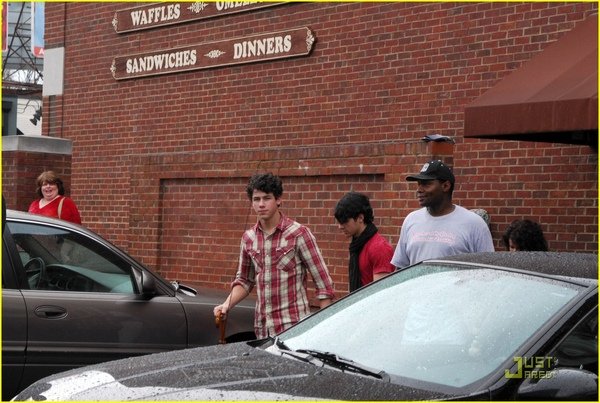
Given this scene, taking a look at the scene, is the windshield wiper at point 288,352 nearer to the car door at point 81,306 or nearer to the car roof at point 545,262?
the car roof at point 545,262

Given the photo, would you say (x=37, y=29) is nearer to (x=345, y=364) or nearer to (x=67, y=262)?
(x=67, y=262)

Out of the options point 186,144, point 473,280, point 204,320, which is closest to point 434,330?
Result: point 473,280

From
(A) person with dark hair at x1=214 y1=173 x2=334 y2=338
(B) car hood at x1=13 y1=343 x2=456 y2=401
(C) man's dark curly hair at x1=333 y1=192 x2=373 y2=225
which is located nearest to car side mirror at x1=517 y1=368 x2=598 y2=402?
(B) car hood at x1=13 y1=343 x2=456 y2=401

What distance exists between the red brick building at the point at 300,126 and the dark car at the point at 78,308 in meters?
2.76

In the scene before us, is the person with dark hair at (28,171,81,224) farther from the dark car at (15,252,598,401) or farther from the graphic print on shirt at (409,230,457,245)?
the dark car at (15,252,598,401)

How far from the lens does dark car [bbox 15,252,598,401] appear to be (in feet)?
12.4

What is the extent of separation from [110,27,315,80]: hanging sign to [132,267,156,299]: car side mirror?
4127 millimetres

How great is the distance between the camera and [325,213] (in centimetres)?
1037

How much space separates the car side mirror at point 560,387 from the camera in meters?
3.71

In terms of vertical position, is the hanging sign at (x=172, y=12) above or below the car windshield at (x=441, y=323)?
above

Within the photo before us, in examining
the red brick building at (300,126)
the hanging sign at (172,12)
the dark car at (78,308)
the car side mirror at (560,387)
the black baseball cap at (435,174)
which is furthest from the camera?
the hanging sign at (172,12)

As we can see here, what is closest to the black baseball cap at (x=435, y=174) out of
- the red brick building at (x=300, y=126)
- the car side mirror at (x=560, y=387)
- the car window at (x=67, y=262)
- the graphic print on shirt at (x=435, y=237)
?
the graphic print on shirt at (x=435, y=237)

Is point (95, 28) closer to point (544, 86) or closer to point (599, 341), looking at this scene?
point (544, 86)

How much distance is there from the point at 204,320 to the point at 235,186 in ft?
13.9
